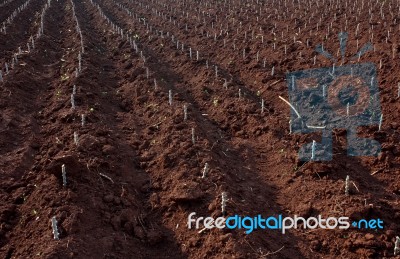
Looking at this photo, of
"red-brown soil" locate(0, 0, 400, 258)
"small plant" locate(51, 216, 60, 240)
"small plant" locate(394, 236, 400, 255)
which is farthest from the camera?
"red-brown soil" locate(0, 0, 400, 258)

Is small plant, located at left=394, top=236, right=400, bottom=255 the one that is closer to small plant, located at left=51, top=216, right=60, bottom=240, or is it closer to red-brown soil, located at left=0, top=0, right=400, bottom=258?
red-brown soil, located at left=0, top=0, right=400, bottom=258

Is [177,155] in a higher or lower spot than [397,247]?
higher

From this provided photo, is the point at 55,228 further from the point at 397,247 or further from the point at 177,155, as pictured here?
the point at 397,247

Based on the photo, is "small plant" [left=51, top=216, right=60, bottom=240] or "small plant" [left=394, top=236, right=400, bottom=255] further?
"small plant" [left=51, top=216, right=60, bottom=240]

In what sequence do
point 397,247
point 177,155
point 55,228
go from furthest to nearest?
point 177,155 → point 55,228 → point 397,247

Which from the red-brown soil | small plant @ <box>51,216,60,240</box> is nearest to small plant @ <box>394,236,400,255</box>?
the red-brown soil

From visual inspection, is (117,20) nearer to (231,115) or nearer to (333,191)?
(231,115)

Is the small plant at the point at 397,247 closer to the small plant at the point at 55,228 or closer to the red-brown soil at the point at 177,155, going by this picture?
the red-brown soil at the point at 177,155

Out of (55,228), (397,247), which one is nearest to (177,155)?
(55,228)

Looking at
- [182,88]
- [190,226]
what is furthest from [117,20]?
[190,226]
